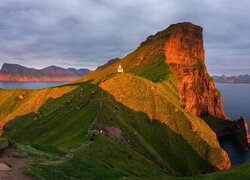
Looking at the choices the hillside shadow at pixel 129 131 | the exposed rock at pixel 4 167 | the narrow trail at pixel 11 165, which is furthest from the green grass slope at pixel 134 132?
the exposed rock at pixel 4 167

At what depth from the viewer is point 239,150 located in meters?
179

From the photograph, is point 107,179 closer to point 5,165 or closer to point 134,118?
point 5,165

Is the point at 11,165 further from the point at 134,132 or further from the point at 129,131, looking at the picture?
the point at 134,132

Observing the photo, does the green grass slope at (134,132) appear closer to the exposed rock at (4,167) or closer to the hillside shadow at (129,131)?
the hillside shadow at (129,131)

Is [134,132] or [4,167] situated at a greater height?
[4,167]

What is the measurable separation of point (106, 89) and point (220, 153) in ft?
151

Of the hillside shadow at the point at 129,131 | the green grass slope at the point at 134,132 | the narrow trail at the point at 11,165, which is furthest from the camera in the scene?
the hillside shadow at the point at 129,131

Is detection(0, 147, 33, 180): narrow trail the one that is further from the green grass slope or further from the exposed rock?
the green grass slope

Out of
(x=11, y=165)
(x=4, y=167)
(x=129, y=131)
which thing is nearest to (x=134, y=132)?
(x=129, y=131)

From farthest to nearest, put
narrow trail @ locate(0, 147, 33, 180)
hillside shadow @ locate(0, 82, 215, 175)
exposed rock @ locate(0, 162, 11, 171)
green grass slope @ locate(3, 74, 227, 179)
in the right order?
1. hillside shadow @ locate(0, 82, 215, 175)
2. green grass slope @ locate(3, 74, 227, 179)
3. exposed rock @ locate(0, 162, 11, 171)
4. narrow trail @ locate(0, 147, 33, 180)

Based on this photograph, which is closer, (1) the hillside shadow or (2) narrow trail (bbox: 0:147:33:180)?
(2) narrow trail (bbox: 0:147:33:180)

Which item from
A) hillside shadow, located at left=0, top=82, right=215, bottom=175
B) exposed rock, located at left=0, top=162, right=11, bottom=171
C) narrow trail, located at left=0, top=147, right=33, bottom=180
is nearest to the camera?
narrow trail, located at left=0, top=147, right=33, bottom=180

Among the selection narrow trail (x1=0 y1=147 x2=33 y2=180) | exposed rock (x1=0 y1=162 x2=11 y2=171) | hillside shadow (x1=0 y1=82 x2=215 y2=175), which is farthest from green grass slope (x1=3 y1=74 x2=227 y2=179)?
exposed rock (x1=0 y1=162 x2=11 y2=171)

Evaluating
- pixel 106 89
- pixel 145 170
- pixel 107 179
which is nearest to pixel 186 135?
pixel 106 89
